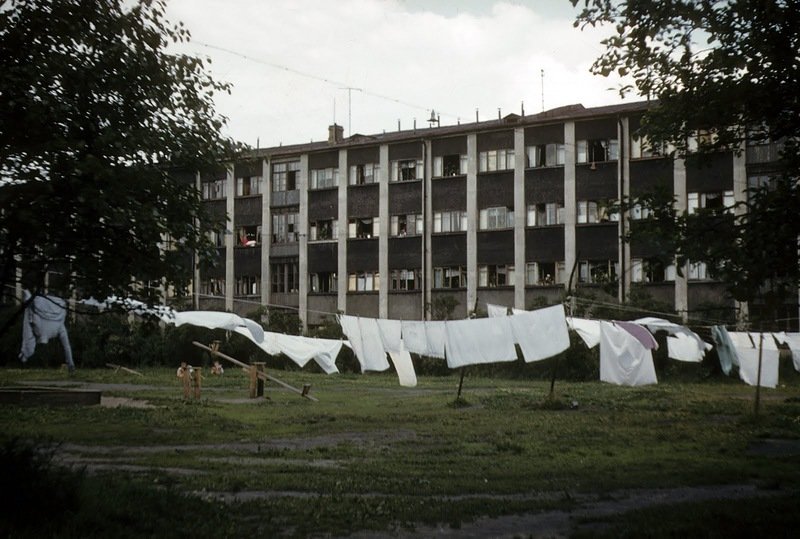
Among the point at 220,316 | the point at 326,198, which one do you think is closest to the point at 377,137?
the point at 326,198

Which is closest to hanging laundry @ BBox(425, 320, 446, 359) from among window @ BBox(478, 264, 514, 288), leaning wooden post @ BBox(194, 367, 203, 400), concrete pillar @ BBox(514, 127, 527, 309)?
leaning wooden post @ BBox(194, 367, 203, 400)

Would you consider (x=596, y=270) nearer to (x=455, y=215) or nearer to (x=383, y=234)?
(x=455, y=215)

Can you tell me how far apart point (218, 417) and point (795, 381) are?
92.7 feet

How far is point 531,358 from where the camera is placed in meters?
27.7

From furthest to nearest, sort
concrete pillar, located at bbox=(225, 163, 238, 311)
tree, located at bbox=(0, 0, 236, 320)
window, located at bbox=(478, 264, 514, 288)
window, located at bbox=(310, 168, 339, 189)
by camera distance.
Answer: concrete pillar, located at bbox=(225, 163, 238, 311) → window, located at bbox=(310, 168, 339, 189) → window, located at bbox=(478, 264, 514, 288) → tree, located at bbox=(0, 0, 236, 320)

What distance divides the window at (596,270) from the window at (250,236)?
Result: 22388 millimetres

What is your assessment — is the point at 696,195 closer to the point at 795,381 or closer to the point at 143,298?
the point at 795,381

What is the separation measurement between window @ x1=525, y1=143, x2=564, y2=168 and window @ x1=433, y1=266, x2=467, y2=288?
735 centimetres

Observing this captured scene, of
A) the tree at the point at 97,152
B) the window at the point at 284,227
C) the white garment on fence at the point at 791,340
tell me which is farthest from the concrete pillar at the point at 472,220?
the tree at the point at 97,152

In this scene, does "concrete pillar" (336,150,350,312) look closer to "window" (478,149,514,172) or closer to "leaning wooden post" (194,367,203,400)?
"window" (478,149,514,172)

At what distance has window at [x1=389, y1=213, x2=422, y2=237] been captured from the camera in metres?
57.5

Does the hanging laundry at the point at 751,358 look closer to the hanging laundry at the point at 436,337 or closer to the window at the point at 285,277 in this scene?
the hanging laundry at the point at 436,337

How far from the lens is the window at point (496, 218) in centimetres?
5459

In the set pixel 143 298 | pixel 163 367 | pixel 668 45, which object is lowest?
pixel 163 367
